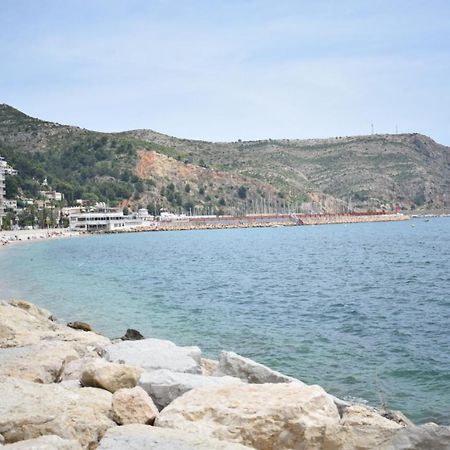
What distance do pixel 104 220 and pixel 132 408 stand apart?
139m

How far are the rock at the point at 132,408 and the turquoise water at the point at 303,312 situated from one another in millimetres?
5607

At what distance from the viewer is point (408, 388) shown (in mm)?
11500

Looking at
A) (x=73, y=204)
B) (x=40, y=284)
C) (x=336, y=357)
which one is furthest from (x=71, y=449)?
(x=73, y=204)

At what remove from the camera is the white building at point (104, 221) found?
450 feet

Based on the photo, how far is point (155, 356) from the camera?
909 cm

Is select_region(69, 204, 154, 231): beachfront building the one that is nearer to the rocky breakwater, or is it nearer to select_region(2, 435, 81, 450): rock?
the rocky breakwater

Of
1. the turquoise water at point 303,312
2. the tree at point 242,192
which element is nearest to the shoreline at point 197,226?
the tree at point 242,192

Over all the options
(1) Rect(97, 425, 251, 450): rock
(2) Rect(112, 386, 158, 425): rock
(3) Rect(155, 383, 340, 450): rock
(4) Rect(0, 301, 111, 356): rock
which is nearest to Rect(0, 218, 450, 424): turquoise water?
(4) Rect(0, 301, 111, 356): rock

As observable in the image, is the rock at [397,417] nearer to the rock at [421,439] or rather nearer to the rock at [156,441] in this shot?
the rock at [421,439]

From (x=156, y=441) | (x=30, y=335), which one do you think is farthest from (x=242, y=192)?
(x=156, y=441)

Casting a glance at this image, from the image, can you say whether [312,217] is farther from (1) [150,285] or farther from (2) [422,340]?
(2) [422,340]

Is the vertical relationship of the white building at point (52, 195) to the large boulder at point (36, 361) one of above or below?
above

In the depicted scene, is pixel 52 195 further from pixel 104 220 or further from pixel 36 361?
pixel 36 361

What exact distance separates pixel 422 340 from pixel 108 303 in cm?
1396
